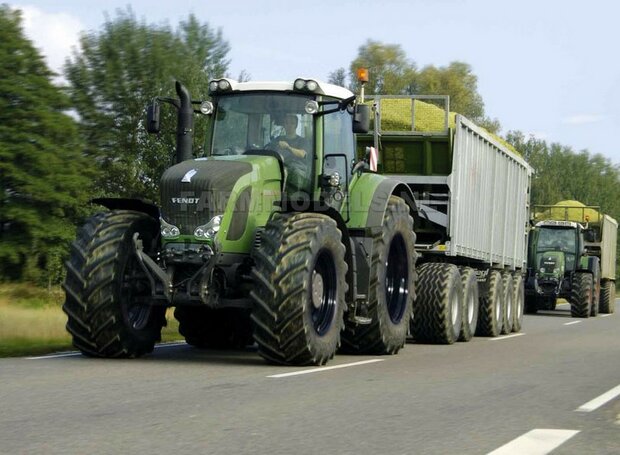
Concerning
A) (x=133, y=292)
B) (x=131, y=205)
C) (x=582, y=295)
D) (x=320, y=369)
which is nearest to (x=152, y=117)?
(x=131, y=205)

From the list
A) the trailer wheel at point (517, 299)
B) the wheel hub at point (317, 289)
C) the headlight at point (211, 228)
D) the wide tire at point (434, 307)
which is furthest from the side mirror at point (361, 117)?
the trailer wheel at point (517, 299)

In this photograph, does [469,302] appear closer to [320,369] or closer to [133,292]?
[320,369]

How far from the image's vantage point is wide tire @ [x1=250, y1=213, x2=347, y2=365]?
Result: 11.8 m

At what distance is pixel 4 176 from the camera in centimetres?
3894

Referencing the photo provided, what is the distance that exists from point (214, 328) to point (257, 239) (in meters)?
2.87

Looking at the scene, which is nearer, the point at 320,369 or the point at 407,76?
the point at 320,369

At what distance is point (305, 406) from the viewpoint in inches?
346

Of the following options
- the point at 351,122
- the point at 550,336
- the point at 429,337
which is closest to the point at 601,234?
the point at 550,336

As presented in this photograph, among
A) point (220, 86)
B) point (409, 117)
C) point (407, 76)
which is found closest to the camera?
point (220, 86)

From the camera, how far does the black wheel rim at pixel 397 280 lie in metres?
15.1

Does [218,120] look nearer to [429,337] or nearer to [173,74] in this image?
[429,337]

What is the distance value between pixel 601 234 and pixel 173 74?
18117mm

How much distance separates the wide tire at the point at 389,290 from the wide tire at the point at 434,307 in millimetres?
2206

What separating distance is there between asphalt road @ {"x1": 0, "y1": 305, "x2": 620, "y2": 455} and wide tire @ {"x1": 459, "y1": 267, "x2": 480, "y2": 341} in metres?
4.62
